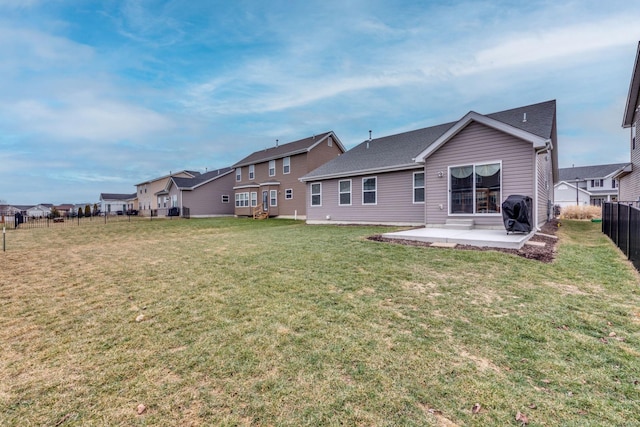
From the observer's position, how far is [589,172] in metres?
47.9

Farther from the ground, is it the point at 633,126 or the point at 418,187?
the point at 633,126

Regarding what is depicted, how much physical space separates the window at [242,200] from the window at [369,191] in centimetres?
1570

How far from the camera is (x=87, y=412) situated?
2.02 meters

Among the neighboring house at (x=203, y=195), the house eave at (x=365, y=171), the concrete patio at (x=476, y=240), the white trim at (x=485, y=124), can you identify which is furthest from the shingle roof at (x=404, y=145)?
the neighboring house at (x=203, y=195)

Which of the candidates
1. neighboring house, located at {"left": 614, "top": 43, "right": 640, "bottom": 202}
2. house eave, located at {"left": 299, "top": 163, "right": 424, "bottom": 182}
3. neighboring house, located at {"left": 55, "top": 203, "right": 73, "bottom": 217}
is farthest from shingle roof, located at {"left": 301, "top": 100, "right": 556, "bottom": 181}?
neighboring house, located at {"left": 55, "top": 203, "right": 73, "bottom": 217}

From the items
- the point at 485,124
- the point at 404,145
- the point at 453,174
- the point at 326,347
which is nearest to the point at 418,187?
the point at 453,174

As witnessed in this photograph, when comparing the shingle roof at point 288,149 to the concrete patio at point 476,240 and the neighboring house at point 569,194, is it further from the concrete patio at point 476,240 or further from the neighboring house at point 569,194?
the neighboring house at point 569,194

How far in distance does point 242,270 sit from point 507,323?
15.0 ft

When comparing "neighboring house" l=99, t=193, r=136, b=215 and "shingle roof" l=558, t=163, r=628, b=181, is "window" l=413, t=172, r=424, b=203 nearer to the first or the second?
"shingle roof" l=558, t=163, r=628, b=181

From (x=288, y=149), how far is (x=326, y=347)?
24.5 metres

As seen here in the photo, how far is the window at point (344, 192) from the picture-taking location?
16.3 m

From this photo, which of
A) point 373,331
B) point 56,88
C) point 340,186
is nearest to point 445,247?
point 373,331

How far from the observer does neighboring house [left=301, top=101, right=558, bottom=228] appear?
981cm

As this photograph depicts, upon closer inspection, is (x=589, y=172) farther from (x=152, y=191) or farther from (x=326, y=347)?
(x=152, y=191)
